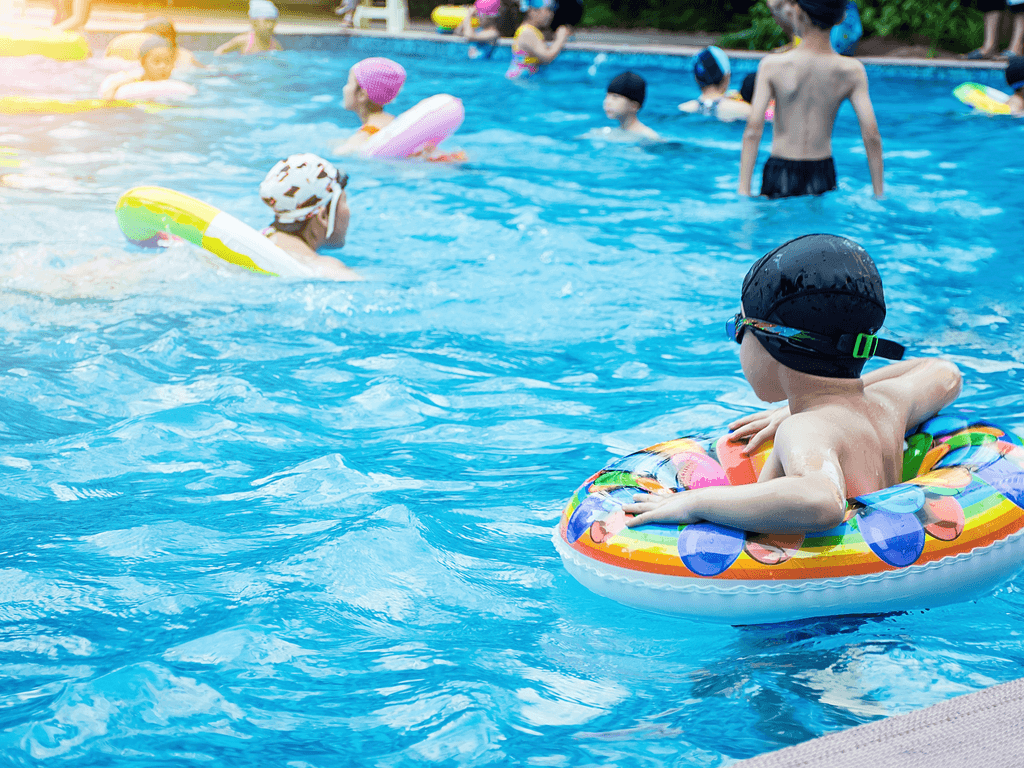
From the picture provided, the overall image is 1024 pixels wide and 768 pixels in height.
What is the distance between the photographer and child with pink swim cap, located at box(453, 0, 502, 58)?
1655cm

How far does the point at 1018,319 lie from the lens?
17.6 ft

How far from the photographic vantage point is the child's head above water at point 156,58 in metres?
11.4

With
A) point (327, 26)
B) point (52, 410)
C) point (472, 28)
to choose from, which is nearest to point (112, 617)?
point (52, 410)

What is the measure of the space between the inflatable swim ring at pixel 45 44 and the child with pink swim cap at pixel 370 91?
23.5 ft

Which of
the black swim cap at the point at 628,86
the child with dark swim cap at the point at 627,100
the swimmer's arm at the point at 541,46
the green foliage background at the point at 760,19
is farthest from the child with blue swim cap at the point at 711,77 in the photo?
the green foliage background at the point at 760,19

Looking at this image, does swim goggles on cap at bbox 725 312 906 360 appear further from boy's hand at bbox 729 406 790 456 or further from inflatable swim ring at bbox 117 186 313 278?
inflatable swim ring at bbox 117 186 313 278

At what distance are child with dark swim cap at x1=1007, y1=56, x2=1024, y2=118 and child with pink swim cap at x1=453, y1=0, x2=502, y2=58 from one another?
28.4 ft

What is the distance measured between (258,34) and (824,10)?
10800 mm

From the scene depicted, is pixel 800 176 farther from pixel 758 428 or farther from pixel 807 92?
pixel 758 428

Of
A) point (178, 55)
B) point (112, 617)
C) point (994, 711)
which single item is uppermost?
point (178, 55)

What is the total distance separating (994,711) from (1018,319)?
13.0ft

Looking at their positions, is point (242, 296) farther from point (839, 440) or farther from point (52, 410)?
point (839, 440)

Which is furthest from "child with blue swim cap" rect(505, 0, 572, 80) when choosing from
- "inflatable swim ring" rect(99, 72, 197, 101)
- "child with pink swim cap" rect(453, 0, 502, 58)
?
"inflatable swim ring" rect(99, 72, 197, 101)

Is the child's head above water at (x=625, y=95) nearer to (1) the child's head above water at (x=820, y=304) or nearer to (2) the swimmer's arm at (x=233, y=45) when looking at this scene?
(2) the swimmer's arm at (x=233, y=45)
